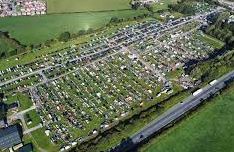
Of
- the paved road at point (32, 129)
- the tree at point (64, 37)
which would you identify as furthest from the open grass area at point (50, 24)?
the paved road at point (32, 129)

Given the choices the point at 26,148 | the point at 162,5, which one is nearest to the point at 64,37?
the point at 162,5

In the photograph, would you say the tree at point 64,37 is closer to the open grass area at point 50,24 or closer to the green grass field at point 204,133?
the open grass area at point 50,24

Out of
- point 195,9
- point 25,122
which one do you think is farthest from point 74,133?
point 195,9

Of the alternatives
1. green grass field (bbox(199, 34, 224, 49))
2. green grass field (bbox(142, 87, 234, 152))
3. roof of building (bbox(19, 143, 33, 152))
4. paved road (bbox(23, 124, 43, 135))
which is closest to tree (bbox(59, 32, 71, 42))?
green grass field (bbox(199, 34, 224, 49))

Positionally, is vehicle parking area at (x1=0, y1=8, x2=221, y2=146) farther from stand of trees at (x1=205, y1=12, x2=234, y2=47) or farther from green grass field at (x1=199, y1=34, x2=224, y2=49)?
stand of trees at (x1=205, y1=12, x2=234, y2=47)

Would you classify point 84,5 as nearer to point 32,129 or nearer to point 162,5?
point 162,5

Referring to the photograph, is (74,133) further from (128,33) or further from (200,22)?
(200,22)
